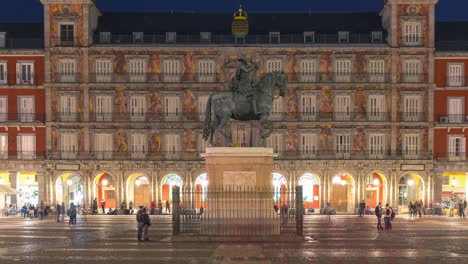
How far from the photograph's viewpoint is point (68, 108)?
5756cm

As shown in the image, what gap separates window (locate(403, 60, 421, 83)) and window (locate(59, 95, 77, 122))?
1142 inches

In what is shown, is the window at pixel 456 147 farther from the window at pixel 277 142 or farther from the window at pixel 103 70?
the window at pixel 103 70

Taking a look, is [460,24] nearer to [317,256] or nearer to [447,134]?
[447,134]

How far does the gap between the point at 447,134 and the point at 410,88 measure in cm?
523

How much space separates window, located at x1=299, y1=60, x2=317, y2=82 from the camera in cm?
5756

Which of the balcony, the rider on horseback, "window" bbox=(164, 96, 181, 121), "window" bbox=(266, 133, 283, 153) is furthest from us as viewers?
the balcony

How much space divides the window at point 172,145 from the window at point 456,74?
2438cm

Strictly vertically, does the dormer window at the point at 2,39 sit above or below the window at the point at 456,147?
above

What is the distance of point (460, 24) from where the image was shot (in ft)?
202

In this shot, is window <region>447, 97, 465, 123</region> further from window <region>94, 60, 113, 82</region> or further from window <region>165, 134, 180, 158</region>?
window <region>94, 60, 113, 82</region>

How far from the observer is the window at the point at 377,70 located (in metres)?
57.4

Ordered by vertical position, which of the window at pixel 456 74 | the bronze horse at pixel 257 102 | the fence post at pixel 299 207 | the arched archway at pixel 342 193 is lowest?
the arched archway at pixel 342 193

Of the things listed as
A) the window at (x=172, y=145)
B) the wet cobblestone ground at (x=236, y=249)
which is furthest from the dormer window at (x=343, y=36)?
the wet cobblestone ground at (x=236, y=249)

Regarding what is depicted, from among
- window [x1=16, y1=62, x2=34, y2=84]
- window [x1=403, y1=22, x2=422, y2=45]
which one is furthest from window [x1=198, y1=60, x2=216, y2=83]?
window [x1=403, y1=22, x2=422, y2=45]
